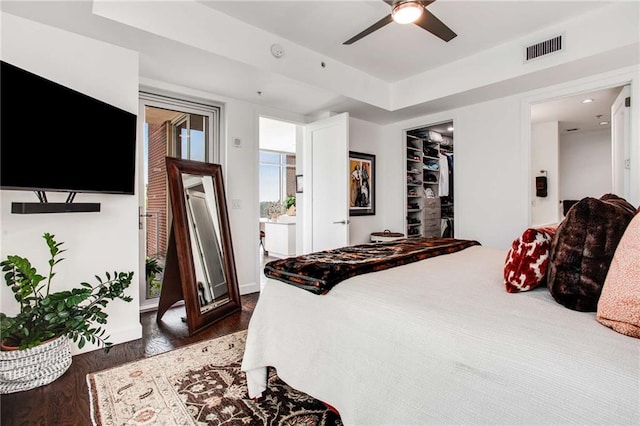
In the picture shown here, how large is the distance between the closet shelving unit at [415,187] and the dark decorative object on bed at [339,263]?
10.8 ft

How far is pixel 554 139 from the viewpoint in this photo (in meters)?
5.31

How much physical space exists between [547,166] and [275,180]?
588 centimetres

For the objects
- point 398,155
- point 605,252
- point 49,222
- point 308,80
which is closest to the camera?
point 605,252

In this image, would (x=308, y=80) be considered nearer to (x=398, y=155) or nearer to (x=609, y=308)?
(x=398, y=155)

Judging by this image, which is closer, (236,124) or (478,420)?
(478,420)

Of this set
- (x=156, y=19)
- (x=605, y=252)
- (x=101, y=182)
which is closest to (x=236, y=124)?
(x=156, y=19)

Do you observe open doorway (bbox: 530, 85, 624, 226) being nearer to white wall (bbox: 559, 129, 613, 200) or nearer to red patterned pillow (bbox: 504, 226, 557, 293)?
white wall (bbox: 559, 129, 613, 200)

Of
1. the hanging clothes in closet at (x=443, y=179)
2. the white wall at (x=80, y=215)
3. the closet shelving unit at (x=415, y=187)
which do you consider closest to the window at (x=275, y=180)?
the closet shelving unit at (x=415, y=187)

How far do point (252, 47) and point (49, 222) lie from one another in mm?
2105

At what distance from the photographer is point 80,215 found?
7.89 feet

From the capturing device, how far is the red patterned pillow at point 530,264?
129 centimetres

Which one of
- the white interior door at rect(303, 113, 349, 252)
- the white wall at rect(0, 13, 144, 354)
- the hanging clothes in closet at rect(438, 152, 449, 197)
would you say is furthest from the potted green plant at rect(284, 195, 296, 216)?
the white wall at rect(0, 13, 144, 354)

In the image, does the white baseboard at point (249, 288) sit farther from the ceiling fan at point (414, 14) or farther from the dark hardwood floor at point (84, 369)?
the ceiling fan at point (414, 14)

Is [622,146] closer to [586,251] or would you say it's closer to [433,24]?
[433,24]
